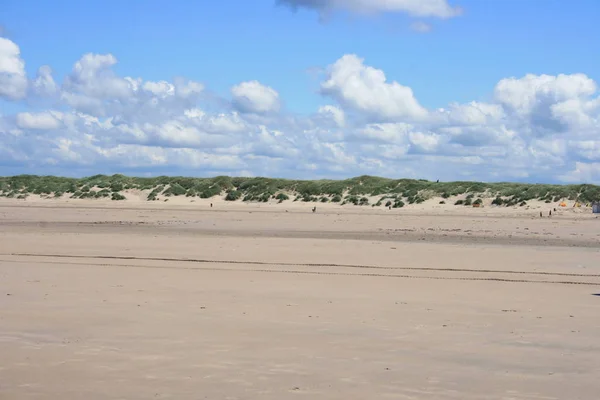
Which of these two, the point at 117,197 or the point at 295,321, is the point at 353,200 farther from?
the point at 295,321

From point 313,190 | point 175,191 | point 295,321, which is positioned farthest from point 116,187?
point 295,321

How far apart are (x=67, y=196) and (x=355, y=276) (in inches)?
1636

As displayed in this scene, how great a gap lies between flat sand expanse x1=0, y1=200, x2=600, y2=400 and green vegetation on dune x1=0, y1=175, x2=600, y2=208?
24600mm

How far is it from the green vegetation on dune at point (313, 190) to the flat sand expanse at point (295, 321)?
24.6 meters

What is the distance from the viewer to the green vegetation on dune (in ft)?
144

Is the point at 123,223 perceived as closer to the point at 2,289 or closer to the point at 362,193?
the point at 2,289

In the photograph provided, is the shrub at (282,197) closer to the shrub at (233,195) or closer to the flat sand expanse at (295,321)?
the shrub at (233,195)

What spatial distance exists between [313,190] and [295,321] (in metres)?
40.8

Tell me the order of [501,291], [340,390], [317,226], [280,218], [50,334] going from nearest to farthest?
[340,390]
[50,334]
[501,291]
[317,226]
[280,218]

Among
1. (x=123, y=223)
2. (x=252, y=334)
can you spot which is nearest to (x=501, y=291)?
(x=252, y=334)

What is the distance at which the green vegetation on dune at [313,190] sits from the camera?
144 ft

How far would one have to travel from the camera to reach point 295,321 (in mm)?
9320

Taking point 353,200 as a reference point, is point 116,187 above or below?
above

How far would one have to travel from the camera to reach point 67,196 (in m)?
51.8
